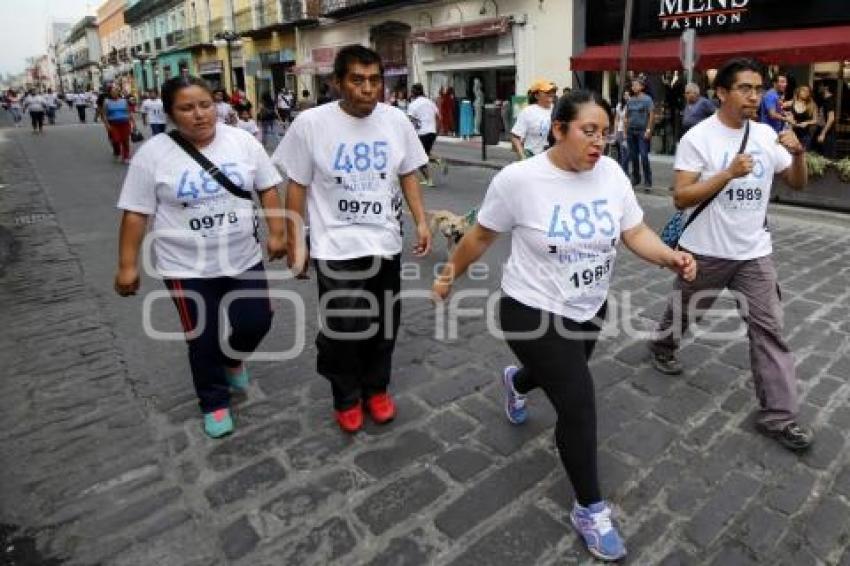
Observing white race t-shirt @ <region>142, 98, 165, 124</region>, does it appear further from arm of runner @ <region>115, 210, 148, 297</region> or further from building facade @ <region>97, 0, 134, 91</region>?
building facade @ <region>97, 0, 134, 91</region>

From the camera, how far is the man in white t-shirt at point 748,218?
128 inches

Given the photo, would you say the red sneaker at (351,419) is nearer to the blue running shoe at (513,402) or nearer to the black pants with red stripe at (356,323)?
the black pants with red stripe at (356,323)

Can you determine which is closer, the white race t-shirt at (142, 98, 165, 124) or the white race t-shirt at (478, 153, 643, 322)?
the white race t-shirt at (478, 153, 643, 322)

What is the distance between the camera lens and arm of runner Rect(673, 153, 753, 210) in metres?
3.06

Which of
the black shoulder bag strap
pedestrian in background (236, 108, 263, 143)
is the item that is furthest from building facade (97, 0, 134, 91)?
the black shoulder bag strap

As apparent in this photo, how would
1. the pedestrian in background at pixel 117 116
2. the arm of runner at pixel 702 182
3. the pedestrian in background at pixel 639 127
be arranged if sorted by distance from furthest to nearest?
the pedestrian in background at pixel 117 116 → the pedestrian in background at pixel 639 127 → the arm of runner at pixel 702 182

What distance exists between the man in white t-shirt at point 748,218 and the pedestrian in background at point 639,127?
794cm

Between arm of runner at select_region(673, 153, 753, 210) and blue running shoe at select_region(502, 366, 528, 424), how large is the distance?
121cm

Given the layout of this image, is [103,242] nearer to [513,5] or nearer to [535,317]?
[535,317]

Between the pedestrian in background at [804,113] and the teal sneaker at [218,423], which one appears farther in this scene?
the pedestrian in background at [804,113]

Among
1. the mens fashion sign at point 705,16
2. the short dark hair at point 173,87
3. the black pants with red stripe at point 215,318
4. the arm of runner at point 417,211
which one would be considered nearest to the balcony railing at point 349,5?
the mens fashion sign at point 705,16

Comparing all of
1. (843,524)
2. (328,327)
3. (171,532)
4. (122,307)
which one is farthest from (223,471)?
(122,307)

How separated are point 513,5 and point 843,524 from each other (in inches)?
727

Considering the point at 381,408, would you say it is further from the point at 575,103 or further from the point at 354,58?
the point at 575,103
